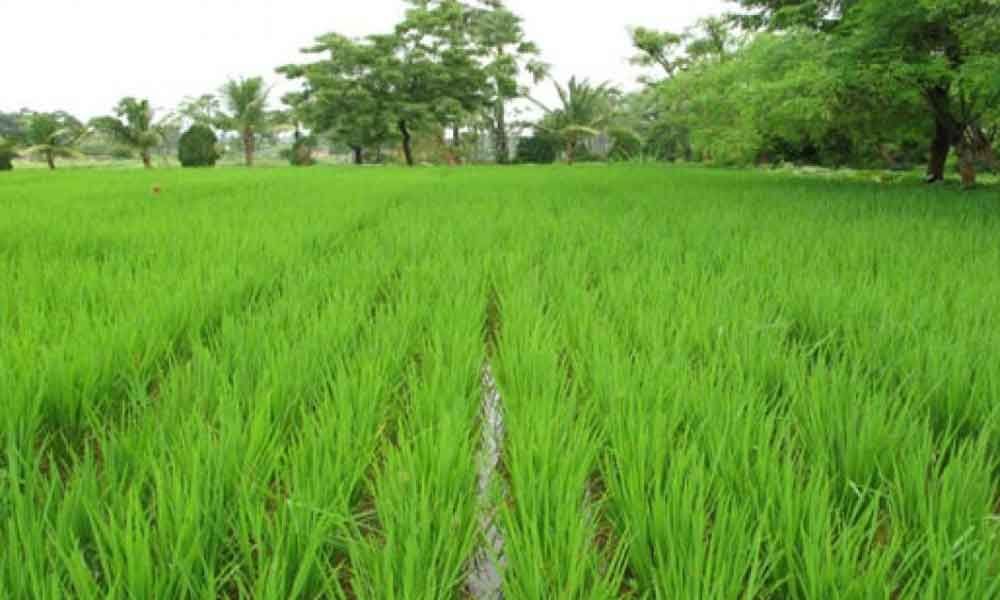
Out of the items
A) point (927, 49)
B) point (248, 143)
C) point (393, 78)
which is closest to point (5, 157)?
point (248, 143)

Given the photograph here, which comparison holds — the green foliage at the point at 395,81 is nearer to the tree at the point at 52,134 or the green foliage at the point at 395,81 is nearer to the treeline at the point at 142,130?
the treeline at the point at 142,130

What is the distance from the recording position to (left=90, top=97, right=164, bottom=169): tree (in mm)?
24328

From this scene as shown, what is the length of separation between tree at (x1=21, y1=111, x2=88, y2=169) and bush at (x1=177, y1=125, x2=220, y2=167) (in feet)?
14.9

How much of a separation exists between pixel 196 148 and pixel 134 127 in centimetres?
247

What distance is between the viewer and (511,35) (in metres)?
27.7

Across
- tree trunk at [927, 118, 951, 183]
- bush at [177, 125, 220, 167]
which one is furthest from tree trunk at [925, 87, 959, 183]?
bush at [177, 125, 220, 167]

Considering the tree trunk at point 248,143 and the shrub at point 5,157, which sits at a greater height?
the tree trunk at point 248,143

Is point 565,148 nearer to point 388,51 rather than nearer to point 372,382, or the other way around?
point 388,51

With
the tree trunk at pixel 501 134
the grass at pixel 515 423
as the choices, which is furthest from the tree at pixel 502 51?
the grass at pixel 515 423

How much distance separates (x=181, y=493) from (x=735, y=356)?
116 cm

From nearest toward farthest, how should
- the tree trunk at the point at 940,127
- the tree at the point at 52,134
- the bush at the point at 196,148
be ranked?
1. the tree trunk at the point at 940,127
2. the tree at the point at 52,134
3. the bush at the point at 196,148

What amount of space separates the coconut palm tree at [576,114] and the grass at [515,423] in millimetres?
25879

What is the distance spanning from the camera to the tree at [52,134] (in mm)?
24906

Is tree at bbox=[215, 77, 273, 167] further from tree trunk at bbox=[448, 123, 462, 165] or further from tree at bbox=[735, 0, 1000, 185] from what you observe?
tree at bbox=[735, 0, 1000, 185]
